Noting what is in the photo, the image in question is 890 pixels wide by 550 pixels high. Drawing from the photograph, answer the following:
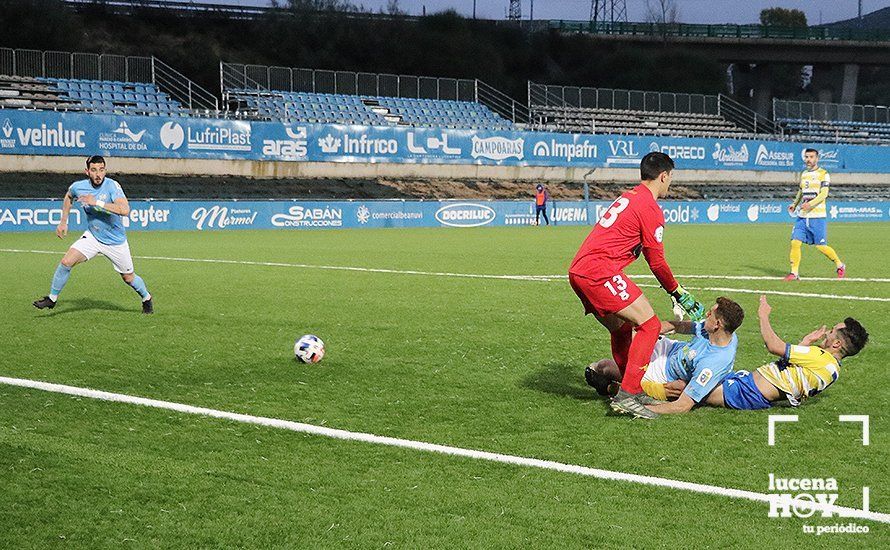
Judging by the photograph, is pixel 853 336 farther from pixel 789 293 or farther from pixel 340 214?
pixel 340 214

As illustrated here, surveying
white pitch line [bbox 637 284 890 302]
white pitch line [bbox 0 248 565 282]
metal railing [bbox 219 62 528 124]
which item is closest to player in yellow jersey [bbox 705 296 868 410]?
white pitch line [bbox 637 284 890 302]

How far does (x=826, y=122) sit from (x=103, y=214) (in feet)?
196

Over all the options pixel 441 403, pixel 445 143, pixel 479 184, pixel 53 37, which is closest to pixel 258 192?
pixel 445 143

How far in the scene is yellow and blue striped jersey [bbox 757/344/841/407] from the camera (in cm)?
702

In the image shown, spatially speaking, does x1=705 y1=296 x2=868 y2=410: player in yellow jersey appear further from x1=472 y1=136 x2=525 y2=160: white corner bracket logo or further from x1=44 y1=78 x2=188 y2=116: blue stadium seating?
x1=472 y1=136 x2=525 y2=160: white corner bracket logo

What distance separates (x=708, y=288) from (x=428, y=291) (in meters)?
4.39

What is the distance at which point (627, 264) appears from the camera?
7.04m

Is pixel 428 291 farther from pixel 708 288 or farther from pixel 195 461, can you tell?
pixel 195 461

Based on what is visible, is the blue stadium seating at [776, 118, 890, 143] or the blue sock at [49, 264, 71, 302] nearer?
the blue sock at [49, 264, 71, 302]

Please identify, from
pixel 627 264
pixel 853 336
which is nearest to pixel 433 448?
pixel 627 264

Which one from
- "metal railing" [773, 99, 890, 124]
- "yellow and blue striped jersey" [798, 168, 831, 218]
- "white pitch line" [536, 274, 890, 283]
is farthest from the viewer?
"metal railing" [773, 99, 890, 124]

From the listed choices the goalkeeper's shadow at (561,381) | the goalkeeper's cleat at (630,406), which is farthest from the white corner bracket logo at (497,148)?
the goalkeeper's cleat at (630,406)

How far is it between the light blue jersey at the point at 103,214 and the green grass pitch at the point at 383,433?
3.29 ft

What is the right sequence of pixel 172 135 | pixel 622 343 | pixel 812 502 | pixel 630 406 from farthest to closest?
pixel 172 135
pixel 622 343
pixel 630 406
pixel 812 502
